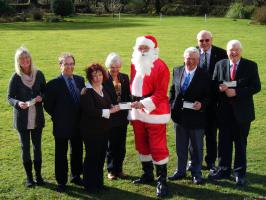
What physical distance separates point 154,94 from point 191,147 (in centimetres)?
111

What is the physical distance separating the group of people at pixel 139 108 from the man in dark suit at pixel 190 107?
1cm

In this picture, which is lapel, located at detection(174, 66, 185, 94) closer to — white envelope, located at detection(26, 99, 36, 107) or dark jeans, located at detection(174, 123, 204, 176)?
dark jeans, located at detection(174, 123, 204, 176)

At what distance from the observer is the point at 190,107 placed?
6.26 m

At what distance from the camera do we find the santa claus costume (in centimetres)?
605

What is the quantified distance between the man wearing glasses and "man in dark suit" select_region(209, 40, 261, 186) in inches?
12.1

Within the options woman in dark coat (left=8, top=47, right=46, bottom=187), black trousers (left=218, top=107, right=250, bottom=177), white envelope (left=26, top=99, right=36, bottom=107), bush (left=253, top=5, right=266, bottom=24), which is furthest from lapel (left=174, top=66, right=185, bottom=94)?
bush (left=253, top=5, right=266, bottom=24)

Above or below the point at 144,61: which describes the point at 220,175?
below

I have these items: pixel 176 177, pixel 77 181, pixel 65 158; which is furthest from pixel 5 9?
pixel 176 177

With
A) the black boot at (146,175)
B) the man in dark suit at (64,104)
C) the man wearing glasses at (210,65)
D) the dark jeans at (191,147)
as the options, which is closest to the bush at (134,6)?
the man wearing glasses at (210,65)

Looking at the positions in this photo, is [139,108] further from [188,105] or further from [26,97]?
[26,97]

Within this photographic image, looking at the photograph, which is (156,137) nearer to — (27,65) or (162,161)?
(162,161)

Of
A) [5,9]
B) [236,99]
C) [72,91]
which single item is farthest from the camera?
[5,9]

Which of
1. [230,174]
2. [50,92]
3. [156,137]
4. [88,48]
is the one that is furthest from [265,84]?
[88,48]

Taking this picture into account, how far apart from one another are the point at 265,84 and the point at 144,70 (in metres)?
8.37
